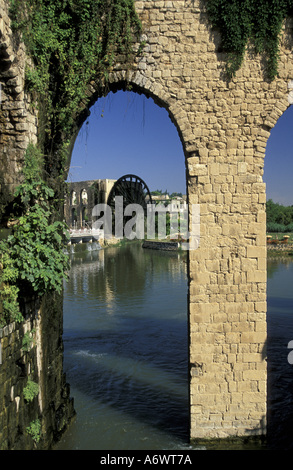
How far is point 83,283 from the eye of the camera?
51.5 ft

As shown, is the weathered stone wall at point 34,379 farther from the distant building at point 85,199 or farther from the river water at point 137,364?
the distant building at point 85,199

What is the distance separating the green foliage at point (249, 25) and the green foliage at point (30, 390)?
387 centimetres

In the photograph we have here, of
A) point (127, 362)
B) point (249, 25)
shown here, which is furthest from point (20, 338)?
point (127, 362)

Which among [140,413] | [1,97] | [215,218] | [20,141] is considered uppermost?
[1,97]

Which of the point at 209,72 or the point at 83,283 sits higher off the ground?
the point at 209,72

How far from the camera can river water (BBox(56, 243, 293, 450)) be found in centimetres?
518

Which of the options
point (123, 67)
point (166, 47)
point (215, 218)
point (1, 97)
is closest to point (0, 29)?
point (1, 97)

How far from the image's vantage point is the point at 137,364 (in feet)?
25.3

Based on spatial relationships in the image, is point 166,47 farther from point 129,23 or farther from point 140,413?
point 140,413

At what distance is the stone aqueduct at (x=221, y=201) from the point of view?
461cm

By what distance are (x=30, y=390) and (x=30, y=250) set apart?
1379mm

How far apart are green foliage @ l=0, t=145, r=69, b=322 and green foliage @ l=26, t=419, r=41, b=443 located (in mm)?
1119

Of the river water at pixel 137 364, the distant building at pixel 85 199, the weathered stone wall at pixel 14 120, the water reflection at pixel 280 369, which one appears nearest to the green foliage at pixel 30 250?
the weathered stone wall at pixel 14 120
